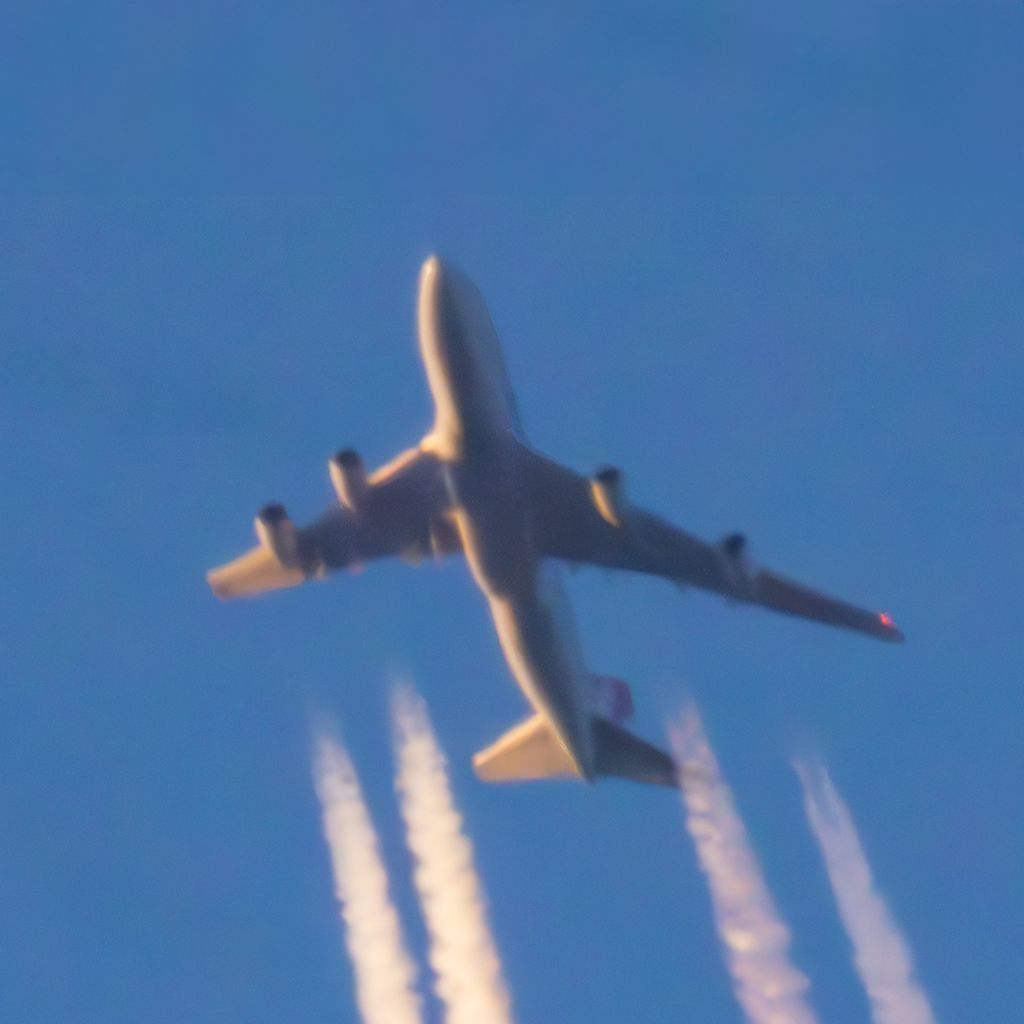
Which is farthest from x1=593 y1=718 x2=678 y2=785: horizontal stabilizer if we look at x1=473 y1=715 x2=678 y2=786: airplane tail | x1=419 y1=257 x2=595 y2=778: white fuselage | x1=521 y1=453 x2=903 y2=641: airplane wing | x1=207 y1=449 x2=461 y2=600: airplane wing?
x1=207 y1=449 x2=461 y2=600: airplane wing

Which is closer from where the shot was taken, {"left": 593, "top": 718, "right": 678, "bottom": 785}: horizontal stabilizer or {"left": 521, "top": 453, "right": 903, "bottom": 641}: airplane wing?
{"left": 521, "top": 453, "right": 903, "bottom": 641}: airplane wing

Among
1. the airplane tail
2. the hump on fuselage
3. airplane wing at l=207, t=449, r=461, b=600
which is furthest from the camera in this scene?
the airplane tail

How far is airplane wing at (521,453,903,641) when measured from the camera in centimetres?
6288

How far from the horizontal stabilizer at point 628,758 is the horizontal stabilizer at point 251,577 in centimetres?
1258

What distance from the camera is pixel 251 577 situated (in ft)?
220

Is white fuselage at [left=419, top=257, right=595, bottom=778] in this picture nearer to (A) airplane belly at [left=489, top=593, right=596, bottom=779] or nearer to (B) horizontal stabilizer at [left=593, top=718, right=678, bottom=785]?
(A) airplane belly at [left=489, top=593, right=596, bottom=779]

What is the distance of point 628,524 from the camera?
61.8 meters

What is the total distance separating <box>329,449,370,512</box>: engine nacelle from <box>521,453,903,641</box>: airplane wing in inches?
222

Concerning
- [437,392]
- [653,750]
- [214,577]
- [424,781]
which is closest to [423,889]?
[424,781]

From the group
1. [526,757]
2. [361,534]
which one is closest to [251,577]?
[361,534]

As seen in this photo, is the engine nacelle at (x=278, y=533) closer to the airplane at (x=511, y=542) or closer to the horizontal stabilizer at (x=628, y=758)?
the airplane at (x=511, y=542)

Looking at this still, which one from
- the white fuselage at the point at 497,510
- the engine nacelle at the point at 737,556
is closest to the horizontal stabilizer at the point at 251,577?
the white fuselage at the point at 497,510

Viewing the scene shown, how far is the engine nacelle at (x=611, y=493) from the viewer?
59.9 m

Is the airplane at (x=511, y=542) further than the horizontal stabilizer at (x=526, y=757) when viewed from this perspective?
No
